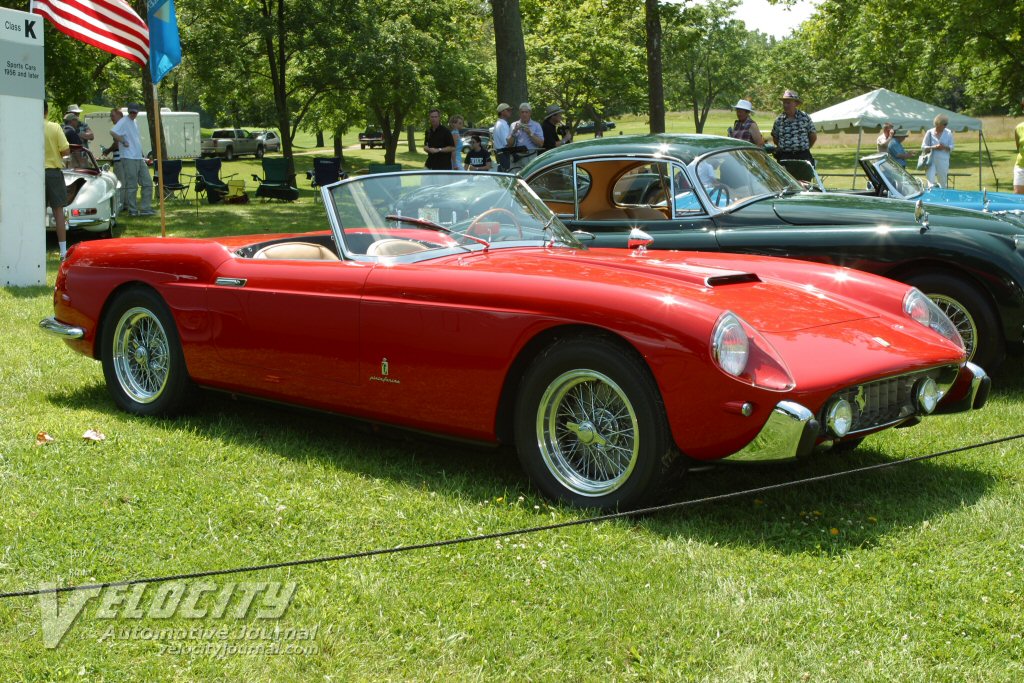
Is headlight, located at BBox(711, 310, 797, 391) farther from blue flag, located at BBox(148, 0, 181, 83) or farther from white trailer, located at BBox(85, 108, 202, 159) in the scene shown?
white trailer, located at BBox(85, 108, 202, 159)

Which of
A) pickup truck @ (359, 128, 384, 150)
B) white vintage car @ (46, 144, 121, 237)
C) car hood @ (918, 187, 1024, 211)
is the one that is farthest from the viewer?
pickup truck @ (359, 128, 384, 150)

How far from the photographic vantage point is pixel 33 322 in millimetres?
8500

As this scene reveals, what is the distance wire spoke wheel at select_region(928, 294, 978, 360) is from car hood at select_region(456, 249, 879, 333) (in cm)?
194

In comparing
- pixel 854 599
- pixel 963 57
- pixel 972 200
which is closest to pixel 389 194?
pixel 854 599

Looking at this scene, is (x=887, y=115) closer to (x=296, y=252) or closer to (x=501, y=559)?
(x=296, y=252)

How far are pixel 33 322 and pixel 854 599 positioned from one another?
7176 mm

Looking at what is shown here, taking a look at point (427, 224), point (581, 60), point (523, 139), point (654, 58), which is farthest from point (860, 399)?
point (581, 60)

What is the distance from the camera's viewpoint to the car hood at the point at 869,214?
692 centimetres

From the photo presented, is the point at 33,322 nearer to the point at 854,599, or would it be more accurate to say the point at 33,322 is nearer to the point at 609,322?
the point at 609,322

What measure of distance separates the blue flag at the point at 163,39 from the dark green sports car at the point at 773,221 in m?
5.14

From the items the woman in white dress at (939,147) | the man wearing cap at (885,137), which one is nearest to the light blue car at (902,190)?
the woman in white dress at (939,147)

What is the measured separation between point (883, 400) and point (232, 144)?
54.4 metres

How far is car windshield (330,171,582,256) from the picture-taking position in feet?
16.7

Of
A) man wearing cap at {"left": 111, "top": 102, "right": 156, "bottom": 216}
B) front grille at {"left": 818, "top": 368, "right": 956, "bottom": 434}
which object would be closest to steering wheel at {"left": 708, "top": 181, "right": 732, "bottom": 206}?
front grille at {"left": 818, "top": 368, "right": 956, "bottom": 434}
